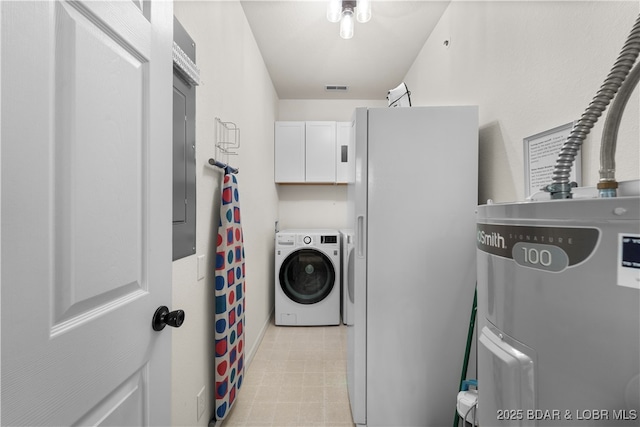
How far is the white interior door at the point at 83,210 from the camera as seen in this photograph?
0.44 meters

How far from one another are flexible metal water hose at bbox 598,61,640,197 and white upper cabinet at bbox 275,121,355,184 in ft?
10.6

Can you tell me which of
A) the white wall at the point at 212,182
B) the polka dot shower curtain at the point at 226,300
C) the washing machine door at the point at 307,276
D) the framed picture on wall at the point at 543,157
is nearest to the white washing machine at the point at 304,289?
the washing machine door at the point at 307,276

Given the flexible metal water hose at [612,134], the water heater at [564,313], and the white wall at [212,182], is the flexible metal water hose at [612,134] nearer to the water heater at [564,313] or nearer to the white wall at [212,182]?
the water heater at [564,313]

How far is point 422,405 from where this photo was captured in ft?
5.17

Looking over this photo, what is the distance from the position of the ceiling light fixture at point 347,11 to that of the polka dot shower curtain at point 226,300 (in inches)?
50.1

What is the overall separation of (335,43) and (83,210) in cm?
258

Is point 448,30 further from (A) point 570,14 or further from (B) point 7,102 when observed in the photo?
(B) point 7,102

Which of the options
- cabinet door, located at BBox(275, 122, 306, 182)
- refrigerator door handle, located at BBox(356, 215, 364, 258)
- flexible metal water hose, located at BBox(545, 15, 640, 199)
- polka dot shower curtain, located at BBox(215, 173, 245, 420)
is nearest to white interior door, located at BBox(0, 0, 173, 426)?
polka dot shower curtain, located at BBox(215, 173, 245, 420)

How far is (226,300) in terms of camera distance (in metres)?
1.62

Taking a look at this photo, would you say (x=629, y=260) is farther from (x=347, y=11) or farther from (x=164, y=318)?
(x=347, y=11)

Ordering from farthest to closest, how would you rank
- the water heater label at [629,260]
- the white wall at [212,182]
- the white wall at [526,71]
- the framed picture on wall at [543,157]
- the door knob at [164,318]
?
1. the white wall at [212,182]
2. the framed picture on wall at [543,157]
3. the white wall at [526,71]
4. the door knob at [164,318]
5. the water heater label at [629,260]

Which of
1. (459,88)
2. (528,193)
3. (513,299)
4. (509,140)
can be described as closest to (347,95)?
(459,88)

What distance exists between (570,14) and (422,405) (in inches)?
73.7

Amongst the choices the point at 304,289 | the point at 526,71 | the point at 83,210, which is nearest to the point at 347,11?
the point at 526,71
